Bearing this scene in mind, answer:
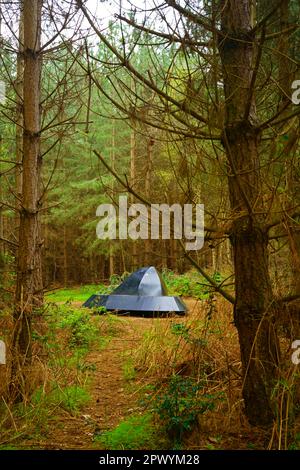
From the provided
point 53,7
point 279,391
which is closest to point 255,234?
Result: point 279,391

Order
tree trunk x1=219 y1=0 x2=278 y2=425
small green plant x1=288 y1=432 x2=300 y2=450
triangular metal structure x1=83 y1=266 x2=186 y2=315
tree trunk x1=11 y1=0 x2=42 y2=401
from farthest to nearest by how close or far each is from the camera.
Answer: triangular metal structure x1=83 y1=266 x2=186 y2=315, tree trunk x1=11 y1=0 x2=42 y2=401, tree trunk x1=219 y1=0 x2=278 y2=425, small green plant x1=288 y1=432 x2=300 y2=450

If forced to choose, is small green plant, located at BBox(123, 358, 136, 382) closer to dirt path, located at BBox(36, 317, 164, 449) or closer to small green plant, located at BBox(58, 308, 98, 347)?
dirt path, located at BBox(36, 317, 164, 449)

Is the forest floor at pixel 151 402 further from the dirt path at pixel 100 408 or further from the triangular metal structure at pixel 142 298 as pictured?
the triangular metal structure at pixel 142 298

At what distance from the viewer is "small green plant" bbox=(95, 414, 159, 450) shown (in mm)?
2898

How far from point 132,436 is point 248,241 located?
1588 millimetres

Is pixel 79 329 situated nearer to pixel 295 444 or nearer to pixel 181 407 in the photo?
pixel 181 407

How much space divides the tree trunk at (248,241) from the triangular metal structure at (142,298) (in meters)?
5.76

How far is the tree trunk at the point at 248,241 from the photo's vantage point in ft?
9.20

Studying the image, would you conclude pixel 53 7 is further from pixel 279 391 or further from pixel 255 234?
pixel 279 391

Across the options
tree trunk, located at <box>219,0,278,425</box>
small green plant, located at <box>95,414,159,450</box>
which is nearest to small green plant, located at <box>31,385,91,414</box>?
small green plant, located at <box>95,414,159,450</box>

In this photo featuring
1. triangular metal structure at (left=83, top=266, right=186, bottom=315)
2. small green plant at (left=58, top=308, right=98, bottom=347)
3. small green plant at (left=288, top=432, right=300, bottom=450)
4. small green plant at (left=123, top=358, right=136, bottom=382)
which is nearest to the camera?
small green plant at (left=288, top=432, right=300, bottom=450)

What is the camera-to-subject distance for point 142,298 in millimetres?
8961

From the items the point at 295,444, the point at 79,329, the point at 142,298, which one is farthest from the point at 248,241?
the point at 142,298

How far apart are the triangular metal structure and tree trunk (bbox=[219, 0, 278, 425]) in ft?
18.9
